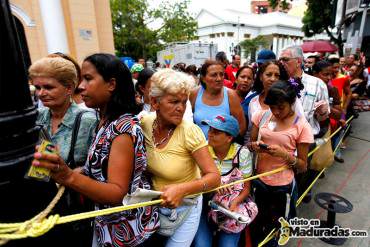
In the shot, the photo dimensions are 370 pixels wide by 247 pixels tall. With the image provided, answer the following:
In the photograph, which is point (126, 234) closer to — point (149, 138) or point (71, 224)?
point (71, 224)

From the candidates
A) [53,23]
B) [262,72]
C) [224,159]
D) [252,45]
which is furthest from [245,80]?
[252,45]

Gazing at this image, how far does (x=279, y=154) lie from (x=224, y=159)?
50 cm

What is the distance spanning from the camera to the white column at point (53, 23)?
786cm

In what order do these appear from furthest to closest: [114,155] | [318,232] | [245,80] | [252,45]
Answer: [252,45] < [245,80] < [318,232] < [114,155]

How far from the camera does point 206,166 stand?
59.8 inches

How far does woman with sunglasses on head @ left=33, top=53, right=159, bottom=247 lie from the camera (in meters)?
1.25

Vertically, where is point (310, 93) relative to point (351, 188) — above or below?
above

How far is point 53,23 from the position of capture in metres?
8.02

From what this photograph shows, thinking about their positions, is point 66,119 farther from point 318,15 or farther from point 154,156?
point 318,15

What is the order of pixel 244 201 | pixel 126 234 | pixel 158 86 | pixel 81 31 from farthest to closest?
pixel 81 31 → pixel 244 201 → pixel 158 86 → pixel 126 234

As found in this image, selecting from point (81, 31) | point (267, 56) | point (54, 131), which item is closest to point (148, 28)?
point (81, 31)

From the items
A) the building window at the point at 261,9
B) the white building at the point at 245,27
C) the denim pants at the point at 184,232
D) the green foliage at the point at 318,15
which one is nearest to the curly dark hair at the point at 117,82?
the denim pants at the point at 184,232

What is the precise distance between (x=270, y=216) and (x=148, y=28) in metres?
26.2

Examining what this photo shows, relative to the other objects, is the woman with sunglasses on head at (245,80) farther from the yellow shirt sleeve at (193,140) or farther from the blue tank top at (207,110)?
the yellow shirt sleeve at (193,140)
